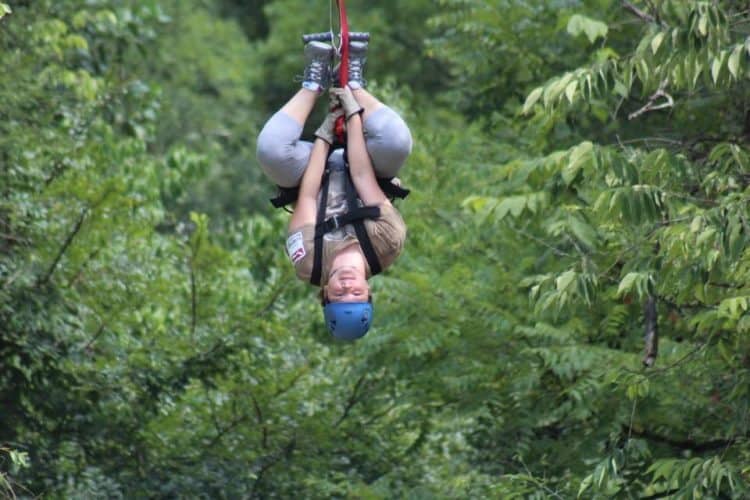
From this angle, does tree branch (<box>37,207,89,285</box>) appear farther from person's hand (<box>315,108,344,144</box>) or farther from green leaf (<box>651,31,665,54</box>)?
green leaf (<box>651,31,665,54</box>)

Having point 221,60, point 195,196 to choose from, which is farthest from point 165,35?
point 195,196

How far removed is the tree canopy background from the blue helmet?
1369 millimetres

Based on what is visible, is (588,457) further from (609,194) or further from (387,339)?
(609,194)

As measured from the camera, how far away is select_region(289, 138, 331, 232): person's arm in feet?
22.0

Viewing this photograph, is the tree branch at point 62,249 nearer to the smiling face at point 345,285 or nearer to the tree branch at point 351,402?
the tree branch at point 351,402

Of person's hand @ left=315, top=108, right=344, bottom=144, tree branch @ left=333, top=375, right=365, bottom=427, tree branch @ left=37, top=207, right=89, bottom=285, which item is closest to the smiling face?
person's hand @ left=315, top=108, right=344, bottom=144

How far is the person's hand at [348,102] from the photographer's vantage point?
668 cm

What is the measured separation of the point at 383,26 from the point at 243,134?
260 cm

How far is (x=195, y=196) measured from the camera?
21672 millimetres

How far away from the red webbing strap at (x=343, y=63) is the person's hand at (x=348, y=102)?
0.12 ft

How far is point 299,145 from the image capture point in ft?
22.0

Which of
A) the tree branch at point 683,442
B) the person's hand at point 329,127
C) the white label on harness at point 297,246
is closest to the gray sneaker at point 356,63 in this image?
the person's hand at point 329,127

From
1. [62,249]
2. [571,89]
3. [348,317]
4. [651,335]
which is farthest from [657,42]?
[62,249]

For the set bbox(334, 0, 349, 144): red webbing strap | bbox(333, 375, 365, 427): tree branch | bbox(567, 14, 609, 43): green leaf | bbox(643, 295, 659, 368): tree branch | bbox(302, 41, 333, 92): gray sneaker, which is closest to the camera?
bbox(334, 0, 349, 144): red webbing strap
